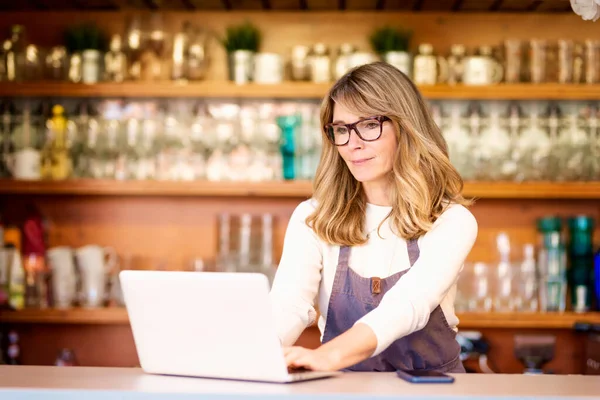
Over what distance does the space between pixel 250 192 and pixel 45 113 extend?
0.95 meters

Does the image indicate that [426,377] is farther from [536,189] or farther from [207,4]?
[207,4]

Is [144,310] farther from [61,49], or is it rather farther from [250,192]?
[61,49]

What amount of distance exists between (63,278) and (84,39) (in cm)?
99

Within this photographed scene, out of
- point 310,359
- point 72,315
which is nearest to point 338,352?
point 310,359

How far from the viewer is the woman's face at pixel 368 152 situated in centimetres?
202

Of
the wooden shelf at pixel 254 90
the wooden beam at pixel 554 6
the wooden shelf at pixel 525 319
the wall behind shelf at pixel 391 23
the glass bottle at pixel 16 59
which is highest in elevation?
the wooden beam at pixel 554 6

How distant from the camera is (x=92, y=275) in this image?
11.4 ft

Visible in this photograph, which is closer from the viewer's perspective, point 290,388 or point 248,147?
point 290,388

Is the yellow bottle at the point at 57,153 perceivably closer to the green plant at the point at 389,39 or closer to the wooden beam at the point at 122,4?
the wooden beam at the point at 122,4

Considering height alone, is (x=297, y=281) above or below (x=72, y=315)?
above

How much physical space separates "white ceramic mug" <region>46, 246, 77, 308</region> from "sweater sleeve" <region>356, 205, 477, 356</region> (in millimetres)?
1899

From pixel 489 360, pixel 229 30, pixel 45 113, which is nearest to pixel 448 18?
pixel 229 30

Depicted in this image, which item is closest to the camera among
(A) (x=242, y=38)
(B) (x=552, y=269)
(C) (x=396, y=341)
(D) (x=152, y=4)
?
(C) (x=396, y=341)

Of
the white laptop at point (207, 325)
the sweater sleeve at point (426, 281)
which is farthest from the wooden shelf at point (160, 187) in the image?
the white laptop at point (207, 325)
